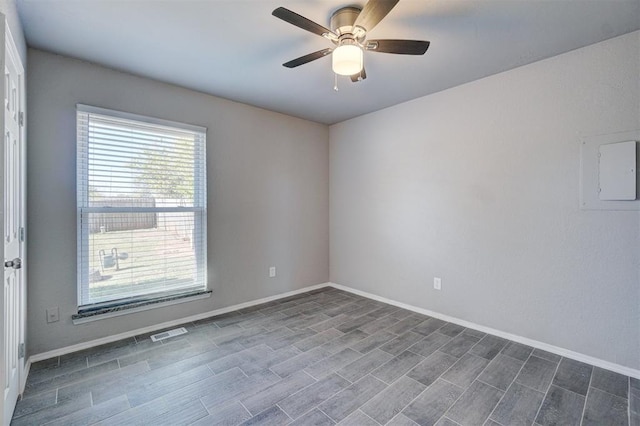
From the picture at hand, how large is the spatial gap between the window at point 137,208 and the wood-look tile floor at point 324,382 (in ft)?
1.80

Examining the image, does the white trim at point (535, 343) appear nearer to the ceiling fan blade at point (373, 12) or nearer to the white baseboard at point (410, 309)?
the white baseboard at point (410, 309)

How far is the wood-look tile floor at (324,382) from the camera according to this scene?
5.70 ft

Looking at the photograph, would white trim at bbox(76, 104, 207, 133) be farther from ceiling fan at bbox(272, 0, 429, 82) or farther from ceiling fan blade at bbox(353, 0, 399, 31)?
ceiling fan blade at bbox(353, 0, 399, 31)

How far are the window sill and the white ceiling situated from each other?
2.19m

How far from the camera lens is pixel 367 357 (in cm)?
240

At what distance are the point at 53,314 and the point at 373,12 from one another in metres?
3.28

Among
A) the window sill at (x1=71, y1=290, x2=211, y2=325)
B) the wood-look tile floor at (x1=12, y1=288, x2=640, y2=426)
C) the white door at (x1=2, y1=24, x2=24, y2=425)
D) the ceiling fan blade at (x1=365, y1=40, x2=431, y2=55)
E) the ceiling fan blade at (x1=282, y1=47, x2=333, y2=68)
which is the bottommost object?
the wood-look tile floor at (x1=12, y1=288, x2=640, y2=426)

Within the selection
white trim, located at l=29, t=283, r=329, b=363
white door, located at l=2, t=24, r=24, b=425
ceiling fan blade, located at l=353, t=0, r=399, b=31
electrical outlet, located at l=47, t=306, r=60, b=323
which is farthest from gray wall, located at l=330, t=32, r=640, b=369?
electrical outlet, located at l=47, t=306, r=60, b=323

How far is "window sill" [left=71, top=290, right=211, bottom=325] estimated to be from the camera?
2.53 meters

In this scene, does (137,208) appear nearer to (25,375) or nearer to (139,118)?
(139,118)

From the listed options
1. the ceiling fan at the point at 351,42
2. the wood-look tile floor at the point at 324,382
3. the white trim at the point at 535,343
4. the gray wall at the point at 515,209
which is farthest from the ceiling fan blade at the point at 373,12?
the white trim at the point at 535,343

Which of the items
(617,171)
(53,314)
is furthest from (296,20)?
(53,314)

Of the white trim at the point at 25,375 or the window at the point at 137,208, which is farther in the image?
the window at the point at 137,208

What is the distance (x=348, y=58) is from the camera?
1.87m
